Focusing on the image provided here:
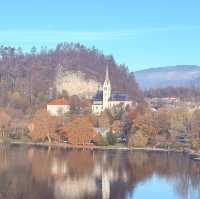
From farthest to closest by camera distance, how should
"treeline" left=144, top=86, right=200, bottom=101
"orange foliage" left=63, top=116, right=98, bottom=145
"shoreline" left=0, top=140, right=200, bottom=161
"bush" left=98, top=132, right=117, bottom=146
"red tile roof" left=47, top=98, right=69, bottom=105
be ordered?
"treeline" left=144, top=86, right=200, bottom=101, "red tile roof" left=47, top=98, right=69, bottom=105, "bush" left=98, top=132, right=117, bottom=146, "orange foliage" left=63, top=116, right=98, bottom=145, "shoreline" left=0, top=140, right=200, bottom=161

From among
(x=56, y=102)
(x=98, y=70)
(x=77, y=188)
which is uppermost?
(x=98, y=70)

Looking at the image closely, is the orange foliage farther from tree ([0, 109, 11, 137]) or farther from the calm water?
tree ([0, 109, 11, 137])

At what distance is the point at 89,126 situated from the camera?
151 ft

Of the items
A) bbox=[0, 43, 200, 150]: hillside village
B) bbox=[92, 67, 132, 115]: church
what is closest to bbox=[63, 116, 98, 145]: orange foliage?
bbox=[0, 43, 200, 150]: hillside village

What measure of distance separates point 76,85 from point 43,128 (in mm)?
28520

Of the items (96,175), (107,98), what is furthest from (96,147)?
(107,98)

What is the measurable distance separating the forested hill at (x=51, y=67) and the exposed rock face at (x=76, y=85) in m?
1.02

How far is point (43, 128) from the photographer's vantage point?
47531 millimetres

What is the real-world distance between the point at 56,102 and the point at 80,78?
500 inches

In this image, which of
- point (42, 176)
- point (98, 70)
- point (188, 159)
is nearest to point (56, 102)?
point (98, 70)

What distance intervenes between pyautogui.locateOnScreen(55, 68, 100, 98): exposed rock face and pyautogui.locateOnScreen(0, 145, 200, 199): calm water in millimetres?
34720

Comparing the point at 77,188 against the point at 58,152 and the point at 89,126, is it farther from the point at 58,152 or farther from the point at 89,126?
the point at 89,126

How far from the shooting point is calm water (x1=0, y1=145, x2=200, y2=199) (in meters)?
25.5

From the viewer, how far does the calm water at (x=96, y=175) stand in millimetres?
25500
